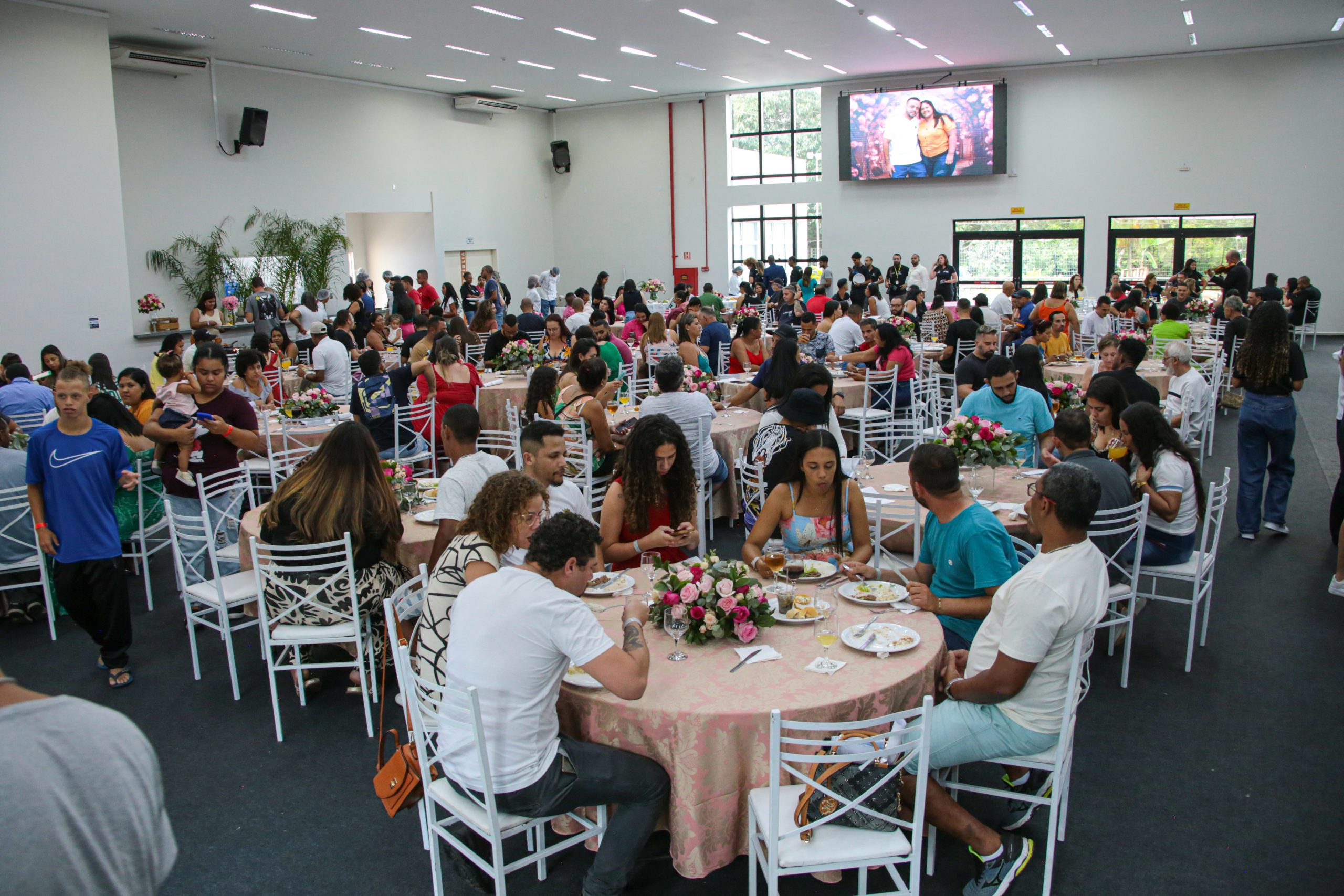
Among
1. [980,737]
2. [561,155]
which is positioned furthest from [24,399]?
[561,155]

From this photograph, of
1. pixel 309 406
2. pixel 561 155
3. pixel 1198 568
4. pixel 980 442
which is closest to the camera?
pixel 1198 568

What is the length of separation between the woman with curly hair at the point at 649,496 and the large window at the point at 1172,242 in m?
16.6

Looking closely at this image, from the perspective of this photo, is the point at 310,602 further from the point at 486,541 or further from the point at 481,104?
the point at 481,104

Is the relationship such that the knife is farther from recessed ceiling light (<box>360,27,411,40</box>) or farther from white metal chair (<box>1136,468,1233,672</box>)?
recessed ceiling light (<box>360,27,411,40</box>)

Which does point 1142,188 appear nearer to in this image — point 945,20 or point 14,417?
point 945,20

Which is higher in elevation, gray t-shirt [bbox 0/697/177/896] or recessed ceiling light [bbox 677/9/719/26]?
recessed ceiling light [bbox 677/9/719/26]

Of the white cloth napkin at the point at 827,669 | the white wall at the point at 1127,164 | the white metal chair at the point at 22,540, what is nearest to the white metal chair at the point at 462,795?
the white cloth napkin at the point at 827,669

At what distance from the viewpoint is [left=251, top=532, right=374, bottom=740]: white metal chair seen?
4.16 meters

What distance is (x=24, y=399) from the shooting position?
712 cm

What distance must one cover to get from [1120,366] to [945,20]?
31.6 feet

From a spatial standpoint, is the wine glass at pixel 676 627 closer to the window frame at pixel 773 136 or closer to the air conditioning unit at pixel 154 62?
the air conditioning unit at pixel 154 62

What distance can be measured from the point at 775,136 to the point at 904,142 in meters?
3.36

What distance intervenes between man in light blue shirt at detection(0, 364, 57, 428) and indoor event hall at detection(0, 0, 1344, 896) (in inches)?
1.1

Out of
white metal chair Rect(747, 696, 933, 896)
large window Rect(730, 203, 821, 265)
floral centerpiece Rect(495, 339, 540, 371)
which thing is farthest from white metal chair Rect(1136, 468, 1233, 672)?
large window Rect(730, 203, 821, 265)
